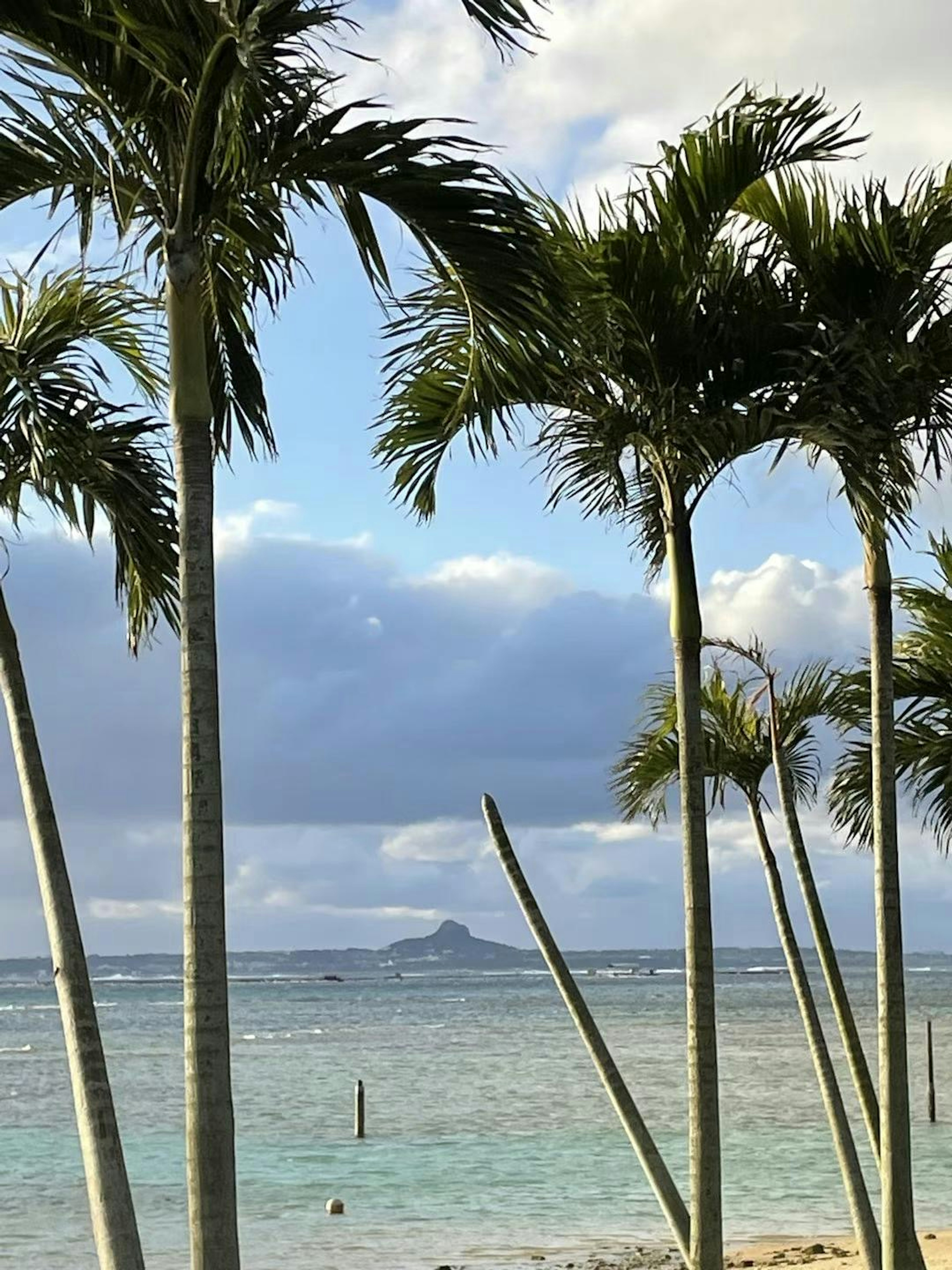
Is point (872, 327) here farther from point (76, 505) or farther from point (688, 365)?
point (76, 505)

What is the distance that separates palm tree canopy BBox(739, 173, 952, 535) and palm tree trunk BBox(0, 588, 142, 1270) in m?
3.47

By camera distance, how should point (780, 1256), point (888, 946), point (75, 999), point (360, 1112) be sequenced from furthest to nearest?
point (360, 1112) → point (780, 1256) → point (888, 946) → point (75, 999)

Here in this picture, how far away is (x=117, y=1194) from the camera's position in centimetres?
626

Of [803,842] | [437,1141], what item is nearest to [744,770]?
[803,842]

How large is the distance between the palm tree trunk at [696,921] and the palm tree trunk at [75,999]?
7.86 ft

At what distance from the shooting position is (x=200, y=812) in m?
4.91

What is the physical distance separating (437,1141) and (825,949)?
74.2 feet

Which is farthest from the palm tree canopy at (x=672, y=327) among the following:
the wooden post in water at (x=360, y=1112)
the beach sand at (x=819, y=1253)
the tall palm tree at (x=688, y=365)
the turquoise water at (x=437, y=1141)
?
the wooden post in water at (x=360, y=1112)

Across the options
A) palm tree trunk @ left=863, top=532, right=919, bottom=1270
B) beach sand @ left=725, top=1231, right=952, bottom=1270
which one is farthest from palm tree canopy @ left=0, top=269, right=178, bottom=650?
beach sand @ left=725, top=1231, right=952, bottom=1270

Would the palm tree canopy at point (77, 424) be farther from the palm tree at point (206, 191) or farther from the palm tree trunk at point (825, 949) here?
the palm tree trunk at point (825, 949)

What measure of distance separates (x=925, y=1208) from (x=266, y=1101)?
74.3 feet

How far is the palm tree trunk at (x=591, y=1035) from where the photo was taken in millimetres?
8781

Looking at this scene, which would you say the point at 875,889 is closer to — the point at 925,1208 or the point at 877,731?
the point at 877,731

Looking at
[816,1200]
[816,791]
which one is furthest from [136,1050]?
[816,791]
